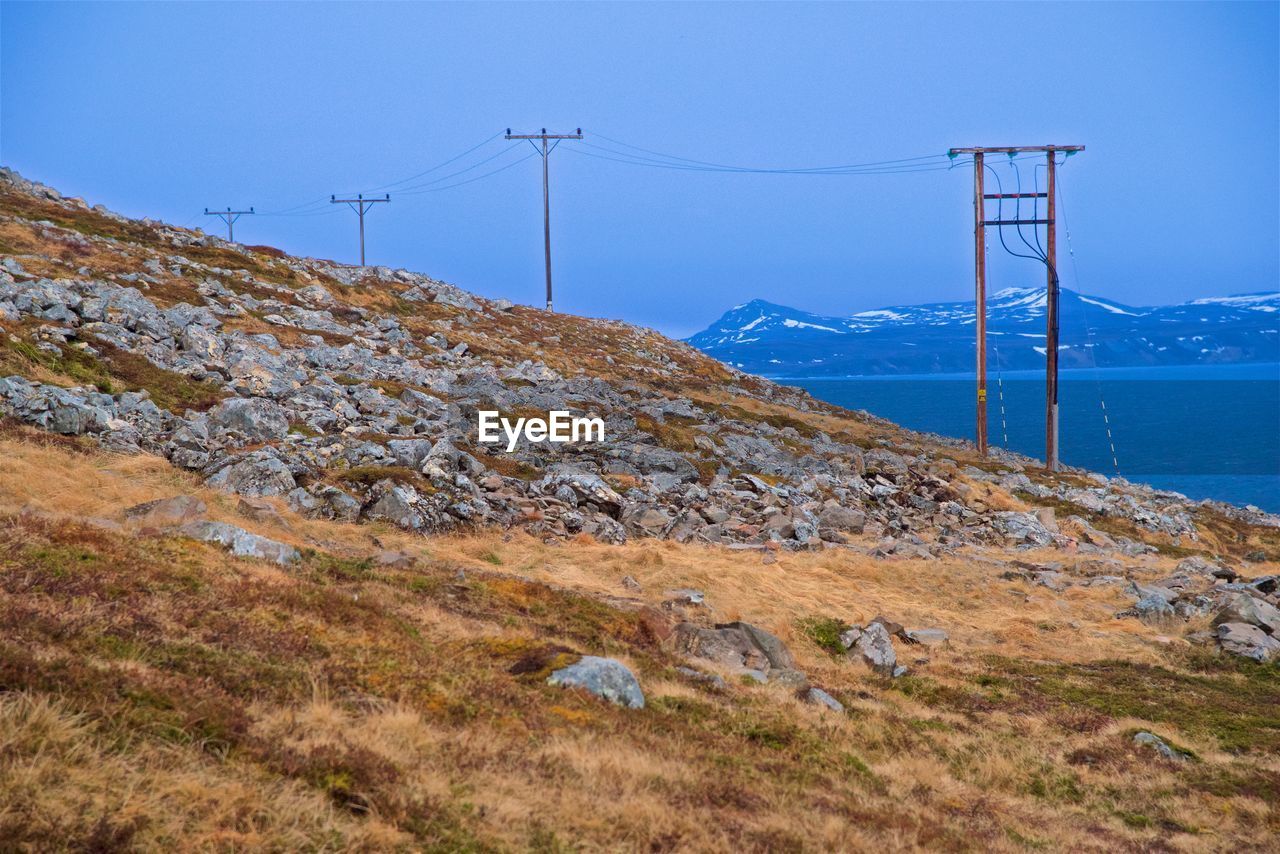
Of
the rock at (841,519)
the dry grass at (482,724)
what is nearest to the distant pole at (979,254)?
the rock at (841,519)

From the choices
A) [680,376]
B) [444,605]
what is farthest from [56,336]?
[680,376]

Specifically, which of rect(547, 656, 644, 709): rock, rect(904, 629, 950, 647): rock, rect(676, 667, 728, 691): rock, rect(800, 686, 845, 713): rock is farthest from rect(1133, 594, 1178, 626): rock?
rect(547, 656, 644, 709): rock

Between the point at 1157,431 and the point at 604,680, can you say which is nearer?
the point at 604,680

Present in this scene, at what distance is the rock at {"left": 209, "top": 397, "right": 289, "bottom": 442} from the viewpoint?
2217 centimetres

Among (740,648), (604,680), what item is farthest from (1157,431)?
(604,680)

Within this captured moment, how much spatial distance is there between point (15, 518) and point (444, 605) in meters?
5.60

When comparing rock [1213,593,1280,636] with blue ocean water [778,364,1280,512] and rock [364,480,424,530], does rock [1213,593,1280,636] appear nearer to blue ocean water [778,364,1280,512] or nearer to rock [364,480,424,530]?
rock [364,480,424,530]

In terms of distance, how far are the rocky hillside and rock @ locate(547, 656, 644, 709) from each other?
5 cm

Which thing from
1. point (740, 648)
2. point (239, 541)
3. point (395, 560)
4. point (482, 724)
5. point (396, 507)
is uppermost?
point (239, 541)

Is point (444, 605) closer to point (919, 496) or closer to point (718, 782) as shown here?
point (718, 782)

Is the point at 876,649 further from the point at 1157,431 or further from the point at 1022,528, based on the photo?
the point at 1157,431

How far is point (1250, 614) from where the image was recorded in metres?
17.8

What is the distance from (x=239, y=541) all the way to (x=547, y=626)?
4805mm

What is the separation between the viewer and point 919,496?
97.8 ft
